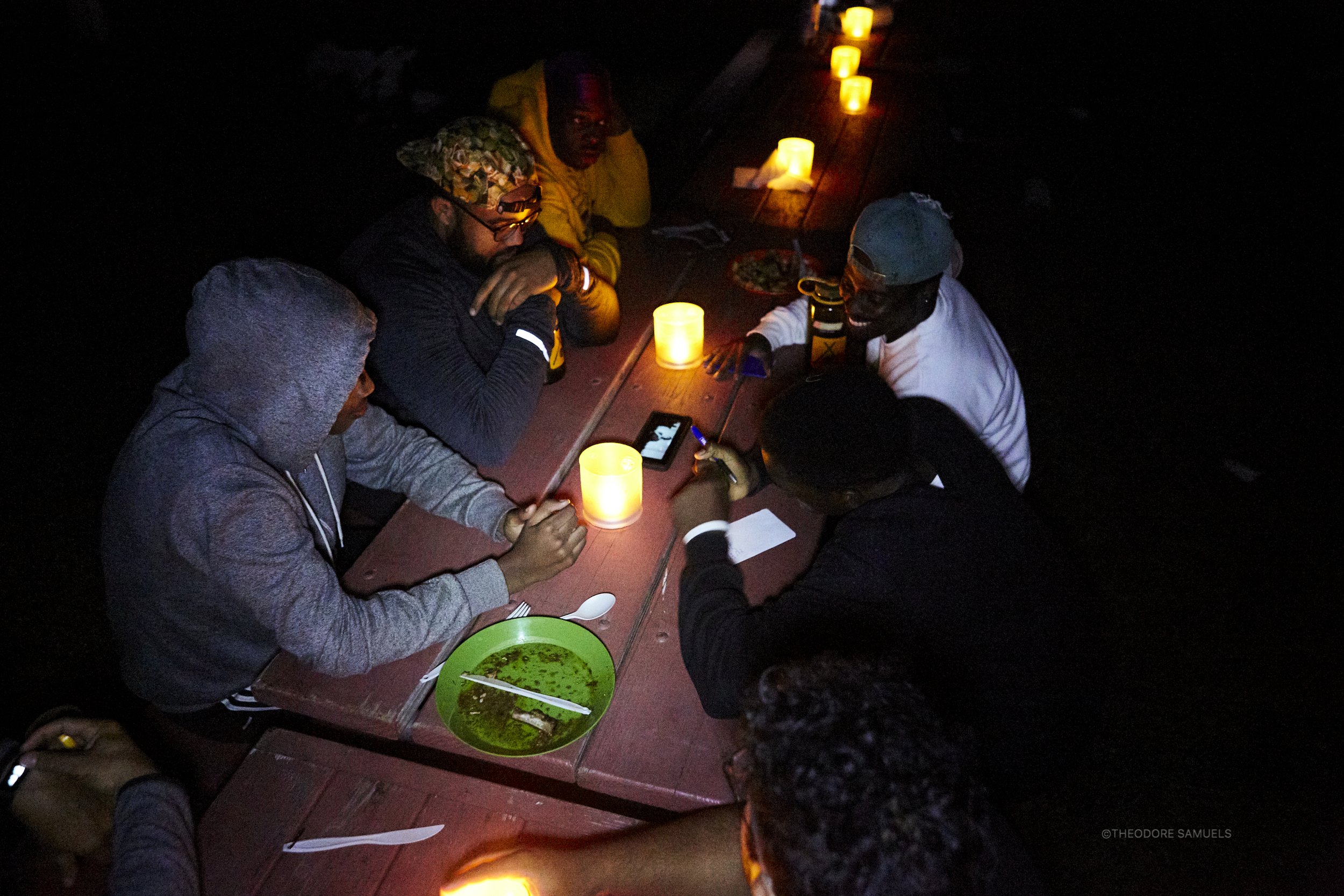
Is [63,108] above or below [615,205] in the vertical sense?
below

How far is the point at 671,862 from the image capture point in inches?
61.2

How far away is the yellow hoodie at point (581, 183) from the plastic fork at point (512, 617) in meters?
1.56

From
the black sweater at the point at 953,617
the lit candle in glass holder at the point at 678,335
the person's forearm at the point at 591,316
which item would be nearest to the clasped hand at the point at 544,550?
the black sweater at the point at 953,617

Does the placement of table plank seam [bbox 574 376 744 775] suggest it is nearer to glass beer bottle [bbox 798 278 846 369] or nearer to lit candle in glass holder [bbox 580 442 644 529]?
lit candle in glass holder [bbox 580 442 644 529]

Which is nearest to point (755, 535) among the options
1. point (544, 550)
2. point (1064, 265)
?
point (544, 550)

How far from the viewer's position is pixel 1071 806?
2.98 m

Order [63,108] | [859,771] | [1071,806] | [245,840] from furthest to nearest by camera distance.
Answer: [63,108] → [1071,806] → [245,840] → [859,771]

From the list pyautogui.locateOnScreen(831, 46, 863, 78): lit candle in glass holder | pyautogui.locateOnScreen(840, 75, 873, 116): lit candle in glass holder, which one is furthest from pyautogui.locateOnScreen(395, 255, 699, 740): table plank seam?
pyautogui.locateOnScreen(831, 46, 863, 78): lit candle in glass holder

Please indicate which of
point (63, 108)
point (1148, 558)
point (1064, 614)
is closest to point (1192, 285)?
point (1148, 558)

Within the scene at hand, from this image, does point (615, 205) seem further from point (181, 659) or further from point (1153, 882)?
point (1153, 882)

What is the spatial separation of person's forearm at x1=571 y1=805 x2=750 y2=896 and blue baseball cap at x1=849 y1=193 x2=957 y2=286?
1755 millimetres

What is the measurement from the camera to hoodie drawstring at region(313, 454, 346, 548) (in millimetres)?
2266

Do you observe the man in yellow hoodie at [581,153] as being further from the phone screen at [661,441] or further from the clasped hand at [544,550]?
the clasped hand at [544,550]

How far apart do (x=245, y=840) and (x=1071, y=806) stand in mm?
2814
